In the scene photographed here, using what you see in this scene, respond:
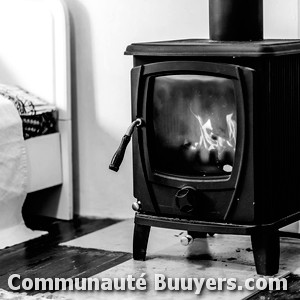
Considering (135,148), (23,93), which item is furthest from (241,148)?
(23,93)

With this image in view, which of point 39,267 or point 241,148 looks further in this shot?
point 39,267

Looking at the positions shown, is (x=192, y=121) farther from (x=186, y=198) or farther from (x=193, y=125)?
(x=186, y=198)

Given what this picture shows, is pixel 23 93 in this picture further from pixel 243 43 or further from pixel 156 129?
pixel 243 43

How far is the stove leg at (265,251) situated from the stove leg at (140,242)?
14.3 inches

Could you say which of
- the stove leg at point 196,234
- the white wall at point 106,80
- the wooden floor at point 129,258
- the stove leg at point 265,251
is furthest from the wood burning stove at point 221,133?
the white wall at point 106,80

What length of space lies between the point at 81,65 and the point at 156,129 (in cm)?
84

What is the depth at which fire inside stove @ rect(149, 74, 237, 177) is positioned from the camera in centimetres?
230

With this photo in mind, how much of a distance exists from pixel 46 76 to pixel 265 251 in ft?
4.17

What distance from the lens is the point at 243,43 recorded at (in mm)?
2244

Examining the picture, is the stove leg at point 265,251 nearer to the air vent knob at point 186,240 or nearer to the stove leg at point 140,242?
the air vent knob at point 186,240

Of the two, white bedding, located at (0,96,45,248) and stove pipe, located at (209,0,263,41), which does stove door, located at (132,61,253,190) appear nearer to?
stove pipe, located at (209,0,263,41)

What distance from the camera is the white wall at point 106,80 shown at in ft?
9.74

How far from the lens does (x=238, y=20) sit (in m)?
2.37

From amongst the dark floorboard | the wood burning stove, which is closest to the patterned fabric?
the dark floorboard
